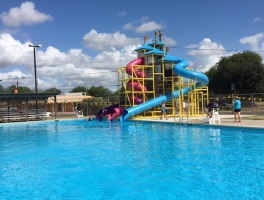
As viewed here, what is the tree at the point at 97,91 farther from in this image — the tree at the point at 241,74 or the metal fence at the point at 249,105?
the metal fence at the point at 249,105

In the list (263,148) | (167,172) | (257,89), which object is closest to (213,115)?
(263,148)

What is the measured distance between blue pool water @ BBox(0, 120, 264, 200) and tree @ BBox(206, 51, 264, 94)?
126 ft

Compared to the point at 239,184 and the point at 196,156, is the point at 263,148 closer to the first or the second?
the point at 196,156

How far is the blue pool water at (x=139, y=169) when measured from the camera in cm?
689

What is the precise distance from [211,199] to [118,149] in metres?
6.40

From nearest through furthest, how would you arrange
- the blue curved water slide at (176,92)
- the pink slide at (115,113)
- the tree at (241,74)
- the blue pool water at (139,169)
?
the blue pool water at (139,169)
the blue curved water slide at (176,92)
the pink slide at (115,113)
the tree at (241,74)

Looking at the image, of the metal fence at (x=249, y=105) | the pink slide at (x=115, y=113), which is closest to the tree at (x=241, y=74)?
the metal fence at (x=249, y=105)

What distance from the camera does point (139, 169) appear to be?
8852 mm

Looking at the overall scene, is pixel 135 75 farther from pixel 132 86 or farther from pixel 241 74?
pixel 241 74

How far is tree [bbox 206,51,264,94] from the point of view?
5019 cm

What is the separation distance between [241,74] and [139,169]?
149ft

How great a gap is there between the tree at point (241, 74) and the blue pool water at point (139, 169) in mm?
38391

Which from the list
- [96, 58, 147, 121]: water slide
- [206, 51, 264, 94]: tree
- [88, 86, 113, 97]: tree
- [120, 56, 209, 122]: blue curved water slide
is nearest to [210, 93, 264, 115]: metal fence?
[120, 56, 209, 122]: blue curved water slide

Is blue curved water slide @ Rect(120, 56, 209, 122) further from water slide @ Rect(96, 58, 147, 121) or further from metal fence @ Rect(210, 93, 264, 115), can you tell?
metal fence @ Rect(210, 93, 264, 115)
